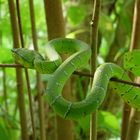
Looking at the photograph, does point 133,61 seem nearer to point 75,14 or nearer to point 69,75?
point 69,75

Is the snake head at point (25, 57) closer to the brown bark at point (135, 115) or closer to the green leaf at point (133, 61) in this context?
the green leaf at point (133, 61)

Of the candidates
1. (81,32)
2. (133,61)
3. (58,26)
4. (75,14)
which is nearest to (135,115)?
(133,61)

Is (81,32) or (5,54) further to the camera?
(81,32)

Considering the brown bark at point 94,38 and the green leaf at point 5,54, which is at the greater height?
the brown bark at point 94,38

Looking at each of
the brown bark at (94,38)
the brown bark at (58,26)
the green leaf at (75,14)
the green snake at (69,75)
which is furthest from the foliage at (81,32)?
the brown bark at (94,38)

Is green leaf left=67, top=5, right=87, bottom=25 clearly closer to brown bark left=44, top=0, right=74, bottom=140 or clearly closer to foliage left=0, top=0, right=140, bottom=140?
foliage left=0, top=0, right=140, bottom=140

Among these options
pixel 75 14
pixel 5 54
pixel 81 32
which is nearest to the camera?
pixel 5 54

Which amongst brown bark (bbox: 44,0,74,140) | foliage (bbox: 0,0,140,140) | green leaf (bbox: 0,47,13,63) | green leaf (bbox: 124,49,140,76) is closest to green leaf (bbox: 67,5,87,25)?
foliage (bbox: 0,0,140,140)
